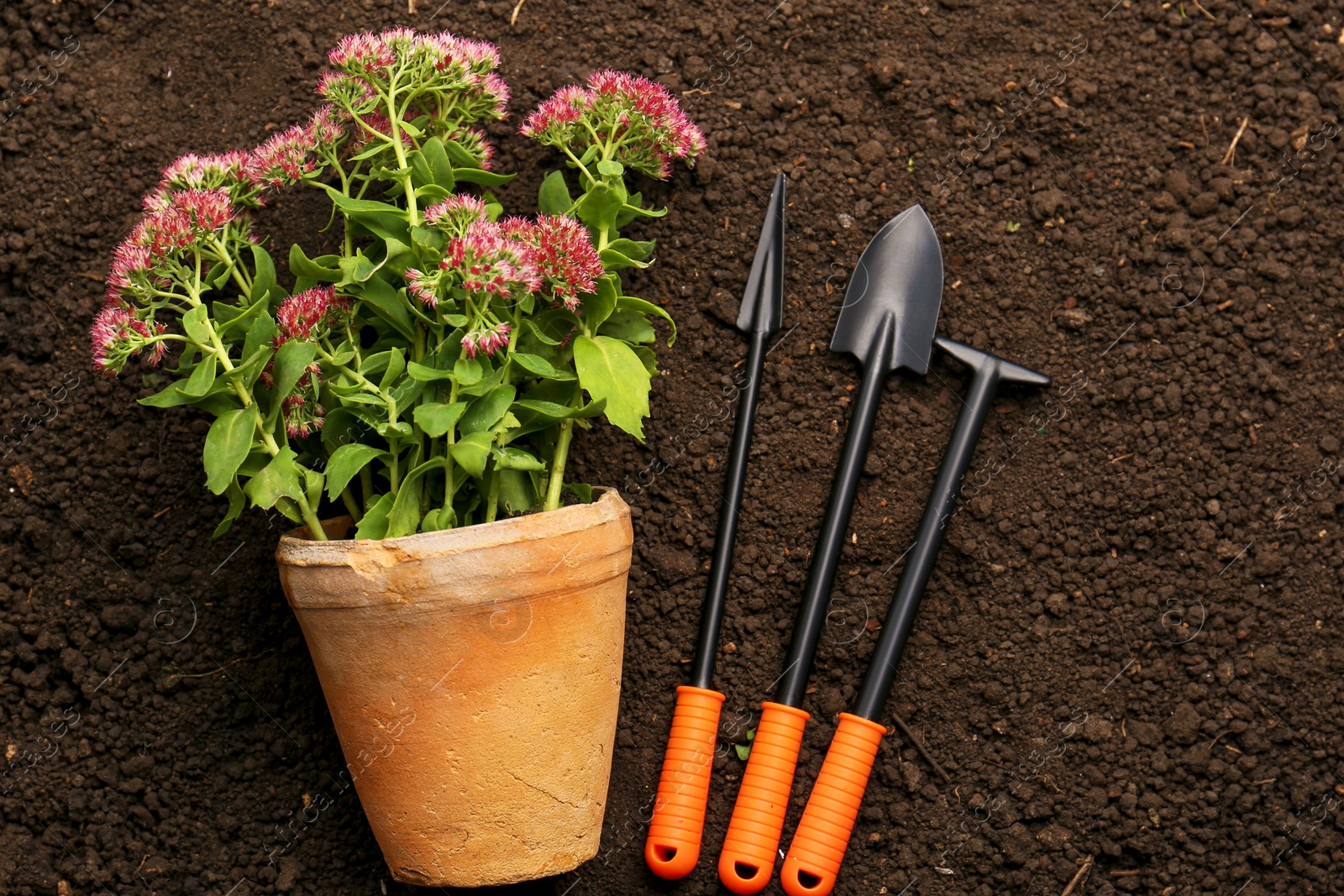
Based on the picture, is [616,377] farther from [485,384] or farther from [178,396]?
[178,396]

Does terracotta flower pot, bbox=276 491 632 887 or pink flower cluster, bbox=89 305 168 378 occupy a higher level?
pink flower cluster, bbox=89 305 168 378

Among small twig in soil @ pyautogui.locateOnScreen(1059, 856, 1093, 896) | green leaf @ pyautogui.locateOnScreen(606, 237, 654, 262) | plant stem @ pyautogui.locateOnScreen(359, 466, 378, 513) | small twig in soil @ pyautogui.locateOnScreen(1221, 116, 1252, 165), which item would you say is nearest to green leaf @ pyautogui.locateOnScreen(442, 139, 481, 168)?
green leaf @ pyautogui.locateOnScreen(606, 237, 654, 262)

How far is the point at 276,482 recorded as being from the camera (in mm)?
1215

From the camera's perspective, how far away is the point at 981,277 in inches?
64.5

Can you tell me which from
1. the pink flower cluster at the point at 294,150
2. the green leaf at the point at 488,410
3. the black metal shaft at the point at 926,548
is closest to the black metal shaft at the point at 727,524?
the black metal shaft at the point at 926,548

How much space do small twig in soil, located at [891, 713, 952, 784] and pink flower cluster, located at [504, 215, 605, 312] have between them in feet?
2.65

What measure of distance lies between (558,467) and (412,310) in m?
0.27

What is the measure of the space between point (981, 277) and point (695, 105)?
541mm

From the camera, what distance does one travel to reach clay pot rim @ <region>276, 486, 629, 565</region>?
3.99ft

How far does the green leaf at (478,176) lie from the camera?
136cm

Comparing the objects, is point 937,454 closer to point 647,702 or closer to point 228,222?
point 647,702

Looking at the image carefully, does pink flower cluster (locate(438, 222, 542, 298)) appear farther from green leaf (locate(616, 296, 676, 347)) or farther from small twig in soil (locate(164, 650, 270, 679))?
small twig in soil (locate(164, 650, 270, 679))

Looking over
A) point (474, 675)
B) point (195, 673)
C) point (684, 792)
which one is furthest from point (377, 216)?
point (684, 792)

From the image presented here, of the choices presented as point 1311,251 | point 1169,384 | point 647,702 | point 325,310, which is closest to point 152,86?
point 325,310
